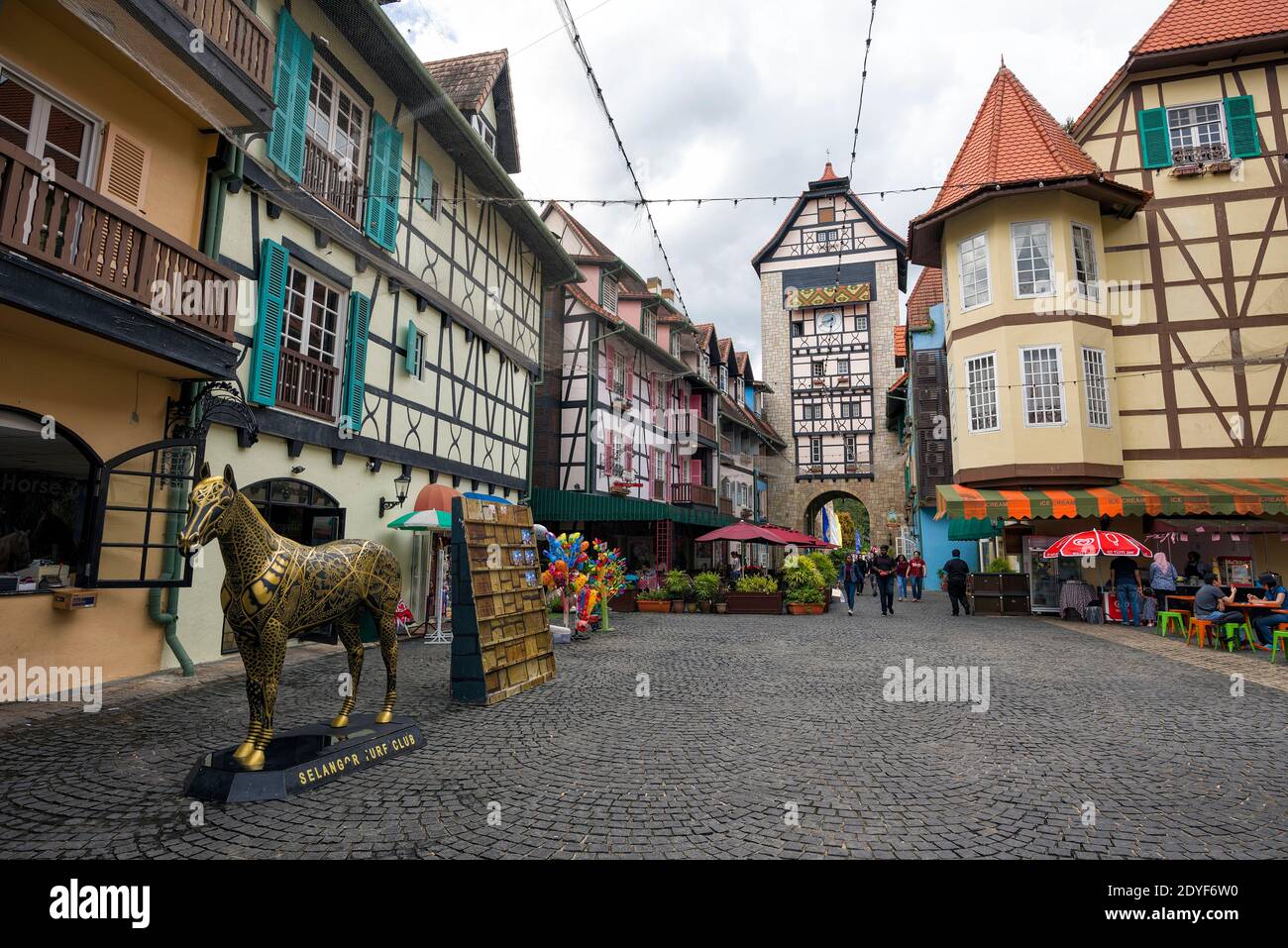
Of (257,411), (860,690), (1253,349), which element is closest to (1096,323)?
(1253,349)

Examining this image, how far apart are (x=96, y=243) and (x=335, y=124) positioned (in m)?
Result: 5.65

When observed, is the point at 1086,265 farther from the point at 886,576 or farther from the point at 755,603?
the point at 755,603

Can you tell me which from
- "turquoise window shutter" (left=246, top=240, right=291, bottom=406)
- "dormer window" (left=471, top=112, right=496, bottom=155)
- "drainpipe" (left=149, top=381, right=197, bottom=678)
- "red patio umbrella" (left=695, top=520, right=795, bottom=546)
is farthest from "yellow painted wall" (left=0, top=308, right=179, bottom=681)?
"red patio umbrella" (left=695, top=520, right=795, bottom=546)

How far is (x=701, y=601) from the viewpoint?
58.1 ft

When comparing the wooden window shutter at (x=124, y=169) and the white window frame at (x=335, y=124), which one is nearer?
the wooden window shutter at (x=124, y=169)

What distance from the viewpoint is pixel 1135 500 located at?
1501 centimetres

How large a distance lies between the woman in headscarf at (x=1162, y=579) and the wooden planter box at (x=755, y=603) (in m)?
7.77

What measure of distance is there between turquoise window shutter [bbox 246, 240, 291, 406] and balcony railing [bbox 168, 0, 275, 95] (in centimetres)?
203

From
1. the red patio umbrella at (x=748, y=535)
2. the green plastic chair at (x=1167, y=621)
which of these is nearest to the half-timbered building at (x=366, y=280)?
the red patio umbrella at (x=748, y=535)

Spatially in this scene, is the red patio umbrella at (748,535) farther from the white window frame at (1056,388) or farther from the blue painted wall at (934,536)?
the blue painted wall at (934,536)

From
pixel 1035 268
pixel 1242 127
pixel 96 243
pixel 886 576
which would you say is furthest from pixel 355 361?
pixel 1242 127

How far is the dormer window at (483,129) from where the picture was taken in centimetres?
1463

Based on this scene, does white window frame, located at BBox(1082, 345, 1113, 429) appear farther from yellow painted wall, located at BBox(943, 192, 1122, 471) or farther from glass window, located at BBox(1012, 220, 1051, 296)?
glass window, located at BBox(1012, 220, 1051, 296)

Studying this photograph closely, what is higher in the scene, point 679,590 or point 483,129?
point 483,129
